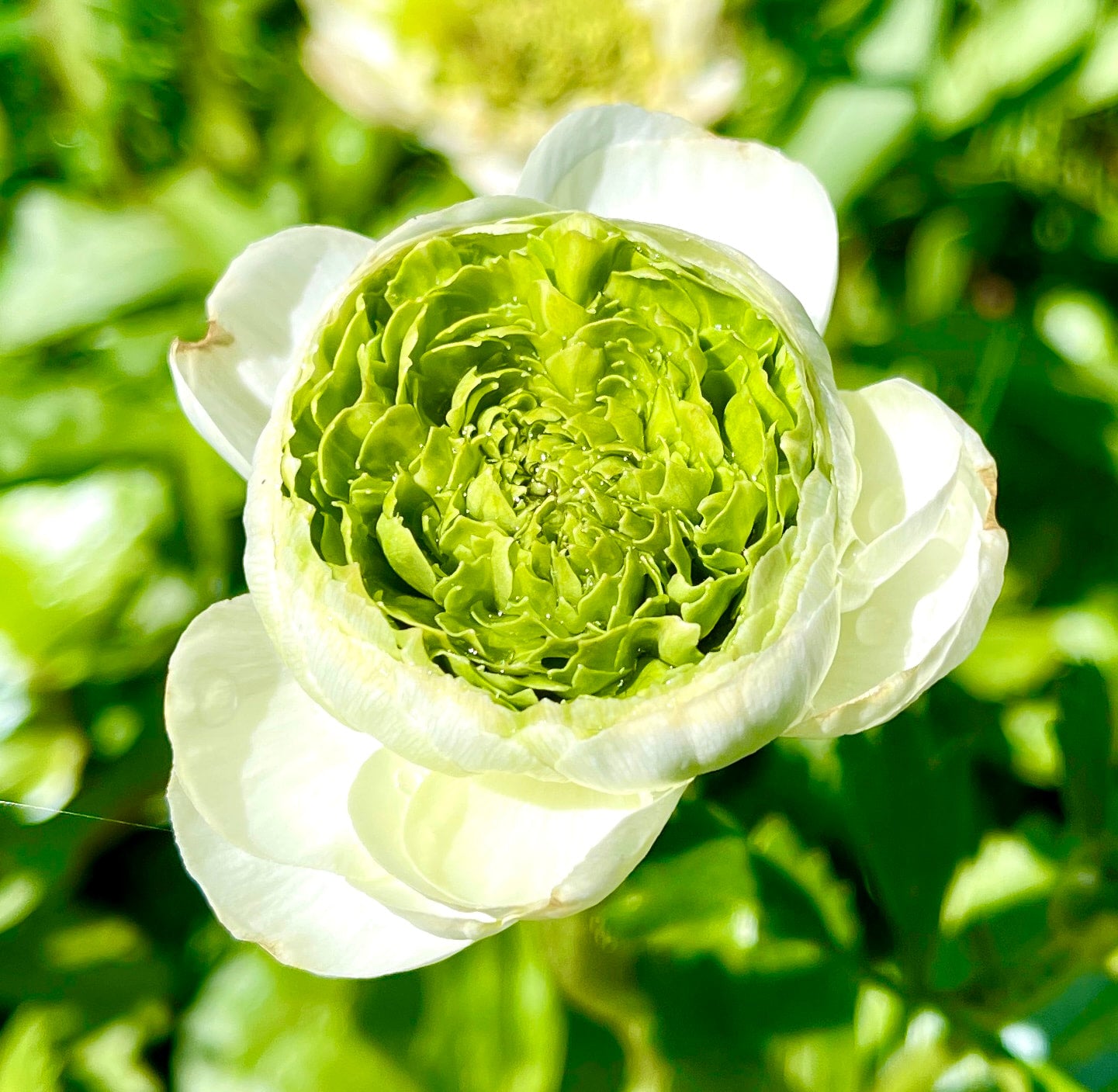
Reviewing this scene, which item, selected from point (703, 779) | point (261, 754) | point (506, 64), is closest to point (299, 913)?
point (261, 754)

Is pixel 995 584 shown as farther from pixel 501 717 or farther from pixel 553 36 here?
pixel 553 36

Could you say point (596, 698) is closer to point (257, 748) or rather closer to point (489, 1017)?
point (257, 748)

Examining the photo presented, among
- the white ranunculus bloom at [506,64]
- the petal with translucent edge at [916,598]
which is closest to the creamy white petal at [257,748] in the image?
the petal with translucent edge at [916,598]

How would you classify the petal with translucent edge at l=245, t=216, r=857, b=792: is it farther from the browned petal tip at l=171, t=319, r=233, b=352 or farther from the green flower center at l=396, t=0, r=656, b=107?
the green flower center at l=396, t=0, r=656, b=107

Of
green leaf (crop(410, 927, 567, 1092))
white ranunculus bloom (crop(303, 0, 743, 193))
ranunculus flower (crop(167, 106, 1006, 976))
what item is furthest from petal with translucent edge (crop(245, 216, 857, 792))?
white ranunculus bloom (crop(303, 0, 743, 193))

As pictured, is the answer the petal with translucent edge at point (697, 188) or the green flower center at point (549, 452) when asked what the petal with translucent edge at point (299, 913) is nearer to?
the green flower center at point (549, 452)

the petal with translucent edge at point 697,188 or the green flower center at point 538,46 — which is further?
the green flower center at point 538,46

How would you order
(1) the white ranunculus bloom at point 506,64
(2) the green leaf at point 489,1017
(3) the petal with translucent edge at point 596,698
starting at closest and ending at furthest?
(3) the petal with translucent edge at point 596,698 → (2) the green leaf at point 489,1017 → (1) the white ranunculus bloom at point 506,64
